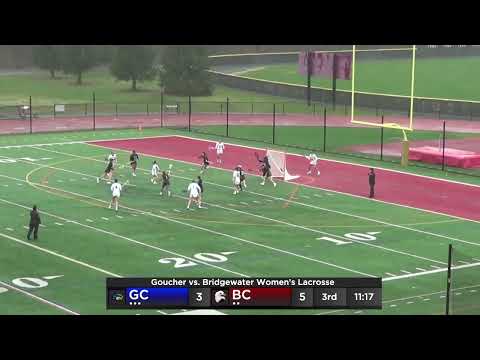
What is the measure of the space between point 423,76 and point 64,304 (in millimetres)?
77501

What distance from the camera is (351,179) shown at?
43.8 meters

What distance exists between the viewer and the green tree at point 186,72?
276 feet

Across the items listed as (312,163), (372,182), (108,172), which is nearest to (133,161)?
(108,172)

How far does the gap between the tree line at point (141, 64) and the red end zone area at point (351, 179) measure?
28.2 meters

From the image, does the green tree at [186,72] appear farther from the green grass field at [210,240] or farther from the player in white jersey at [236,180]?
the player in white jersey at [236,180]

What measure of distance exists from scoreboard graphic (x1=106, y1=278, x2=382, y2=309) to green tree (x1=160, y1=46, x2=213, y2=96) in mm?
61077

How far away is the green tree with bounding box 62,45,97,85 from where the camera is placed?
302 ft

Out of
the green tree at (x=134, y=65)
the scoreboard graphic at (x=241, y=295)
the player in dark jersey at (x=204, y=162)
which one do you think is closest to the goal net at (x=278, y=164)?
the player in dark jersey at (x=204, y=162)

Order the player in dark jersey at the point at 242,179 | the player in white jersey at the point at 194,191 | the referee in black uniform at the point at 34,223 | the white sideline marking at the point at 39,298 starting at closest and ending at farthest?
the white sideline marking at the point at 39,298 < the referee in black uniform at the point at 34,223 < the player in white jersey at the point at 194,191 < the player in dark jersey at the point at 242,179

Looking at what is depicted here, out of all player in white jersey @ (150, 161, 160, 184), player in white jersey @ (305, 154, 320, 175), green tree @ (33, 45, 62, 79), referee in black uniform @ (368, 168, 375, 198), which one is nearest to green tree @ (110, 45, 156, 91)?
green tree @ (33, 45, 62, 79)

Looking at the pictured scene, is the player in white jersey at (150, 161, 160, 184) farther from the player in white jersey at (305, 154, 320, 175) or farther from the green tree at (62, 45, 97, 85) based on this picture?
the green tree at (62, 45, 97, 85)

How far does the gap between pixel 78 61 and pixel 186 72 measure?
13.0 meters

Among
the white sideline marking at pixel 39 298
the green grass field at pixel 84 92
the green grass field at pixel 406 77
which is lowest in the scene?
the white sideline marking at pixel 39 298
